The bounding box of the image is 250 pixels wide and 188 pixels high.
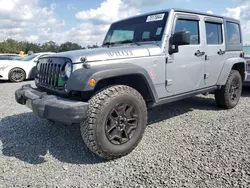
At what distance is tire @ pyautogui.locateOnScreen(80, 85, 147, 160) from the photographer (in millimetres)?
A: 2676

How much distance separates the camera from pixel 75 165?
9.25 feet

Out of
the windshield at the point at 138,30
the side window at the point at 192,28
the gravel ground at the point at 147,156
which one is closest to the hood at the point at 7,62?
the gravel ground at the point at 147,156

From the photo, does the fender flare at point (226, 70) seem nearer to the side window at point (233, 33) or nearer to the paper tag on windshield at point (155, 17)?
the side window at point (233, 33)

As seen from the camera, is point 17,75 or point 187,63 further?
point 17,75

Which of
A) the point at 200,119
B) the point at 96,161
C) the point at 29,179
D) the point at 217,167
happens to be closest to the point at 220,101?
the point at 200,119

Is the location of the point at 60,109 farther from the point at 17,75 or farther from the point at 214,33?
the point at 17,75

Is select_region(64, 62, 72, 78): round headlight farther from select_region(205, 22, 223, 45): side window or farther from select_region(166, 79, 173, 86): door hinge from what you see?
select_region(205, 22, 223, 45): side window

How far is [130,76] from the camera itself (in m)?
3.19

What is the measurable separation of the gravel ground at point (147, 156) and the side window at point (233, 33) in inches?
64.4

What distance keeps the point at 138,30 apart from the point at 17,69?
26.2 ft

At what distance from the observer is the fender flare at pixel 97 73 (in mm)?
2586

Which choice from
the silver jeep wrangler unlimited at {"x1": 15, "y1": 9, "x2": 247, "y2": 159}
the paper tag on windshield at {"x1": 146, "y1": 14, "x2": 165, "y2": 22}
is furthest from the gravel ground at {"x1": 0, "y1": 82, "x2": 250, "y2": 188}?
the paper tag on windshield at {"x1": 146, "y1": 14, "x2": 165, "y2": 22}

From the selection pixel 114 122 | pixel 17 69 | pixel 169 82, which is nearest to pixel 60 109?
pixel 114 122

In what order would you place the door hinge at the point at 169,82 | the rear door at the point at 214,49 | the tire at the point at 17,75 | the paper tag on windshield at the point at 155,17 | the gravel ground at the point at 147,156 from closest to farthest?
the gravel ground at the point at 147,156
the door hinge at the point at 169,82
the paper tag on windshield at the point at 155,17
the rear door at the point at 214,49
the tire at the point at 17,75
